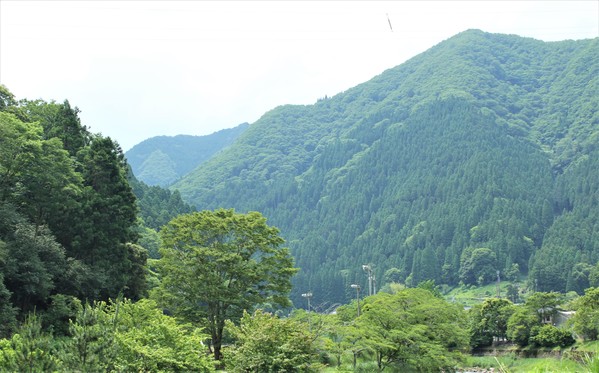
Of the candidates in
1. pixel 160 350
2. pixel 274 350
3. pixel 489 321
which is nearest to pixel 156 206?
pixel 489 321

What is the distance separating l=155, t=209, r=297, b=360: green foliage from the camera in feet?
113

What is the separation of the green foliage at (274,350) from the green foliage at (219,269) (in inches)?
392

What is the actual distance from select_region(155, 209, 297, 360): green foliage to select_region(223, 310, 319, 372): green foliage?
32.7 feet

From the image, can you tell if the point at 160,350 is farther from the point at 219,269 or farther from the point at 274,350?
the point at 219,269

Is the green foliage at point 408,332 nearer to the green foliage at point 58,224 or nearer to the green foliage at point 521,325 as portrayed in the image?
the green foliage at point 58,224

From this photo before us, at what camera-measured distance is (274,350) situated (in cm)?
2359

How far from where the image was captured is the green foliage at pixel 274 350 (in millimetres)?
23203

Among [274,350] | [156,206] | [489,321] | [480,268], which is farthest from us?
[480,268]

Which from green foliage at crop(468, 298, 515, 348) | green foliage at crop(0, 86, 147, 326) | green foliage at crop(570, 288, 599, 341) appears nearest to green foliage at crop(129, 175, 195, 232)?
green foliage at crop(468, 298, 515, 348)

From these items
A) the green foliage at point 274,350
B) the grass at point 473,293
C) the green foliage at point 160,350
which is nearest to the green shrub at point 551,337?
the green foliage at point 274,350

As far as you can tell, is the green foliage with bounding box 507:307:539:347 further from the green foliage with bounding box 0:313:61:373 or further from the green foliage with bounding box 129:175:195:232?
the green foliage with bounding box 0:313:61:373

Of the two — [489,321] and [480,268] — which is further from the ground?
[489,321]

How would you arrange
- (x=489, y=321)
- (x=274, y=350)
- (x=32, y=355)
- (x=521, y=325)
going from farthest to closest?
(x=489, y=321)
(x=521, y=325)
(x=274, y=350)
(x=32, y=355)

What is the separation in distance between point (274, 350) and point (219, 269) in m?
11.9
